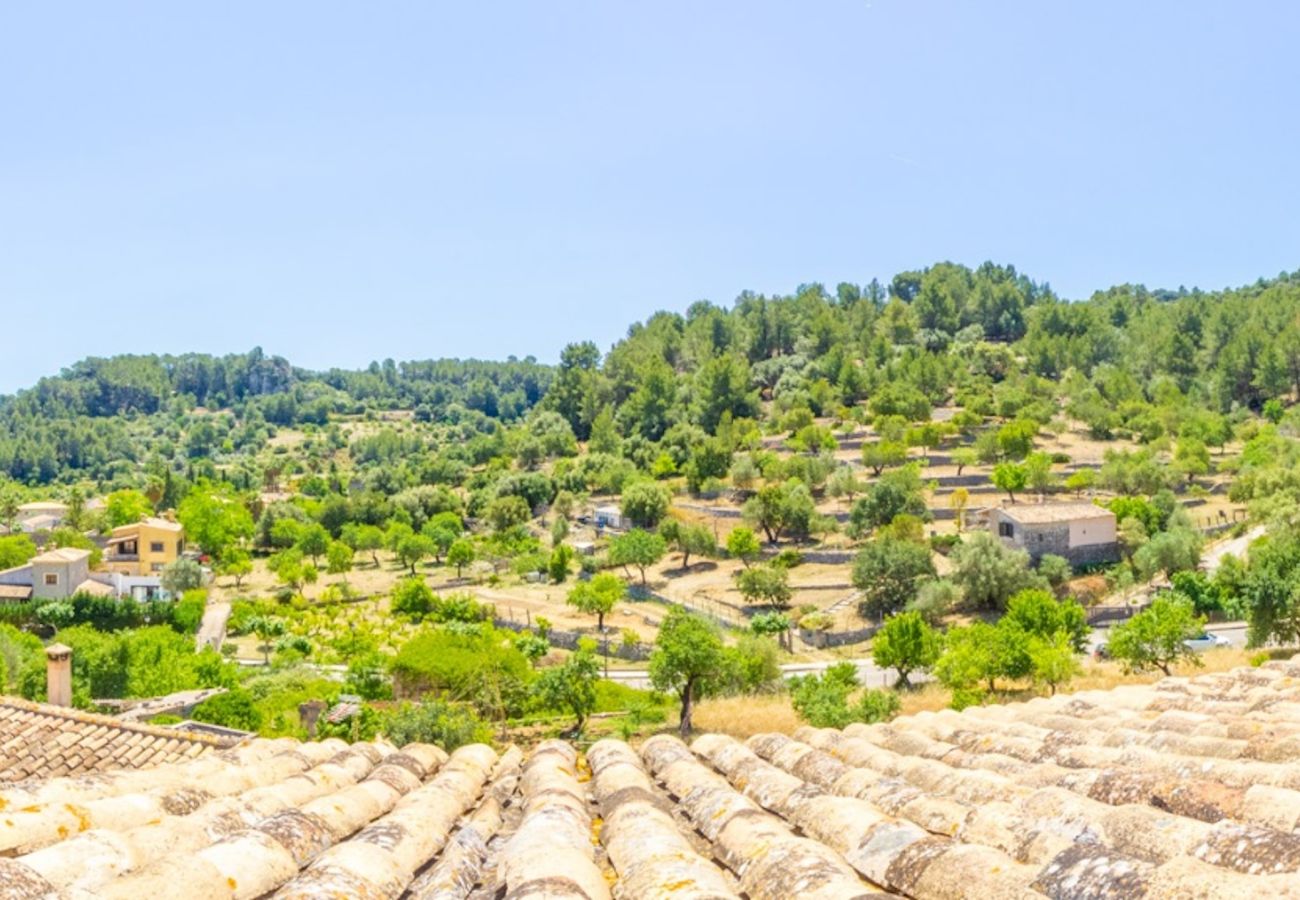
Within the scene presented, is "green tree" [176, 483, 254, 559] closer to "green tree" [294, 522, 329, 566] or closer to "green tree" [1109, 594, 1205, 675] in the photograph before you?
"green tree" [294, 522, 329, 566]

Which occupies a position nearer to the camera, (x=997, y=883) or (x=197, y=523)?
(x=997, y=883)

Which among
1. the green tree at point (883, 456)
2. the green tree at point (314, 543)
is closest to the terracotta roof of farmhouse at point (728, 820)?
the green tree at point (883, 456)

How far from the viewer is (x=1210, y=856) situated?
11.6 feet

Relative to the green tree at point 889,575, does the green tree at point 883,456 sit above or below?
above

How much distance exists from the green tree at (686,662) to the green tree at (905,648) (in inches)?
287

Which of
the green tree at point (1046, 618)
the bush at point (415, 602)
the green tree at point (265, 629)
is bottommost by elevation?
the green tree at point (265, 629)

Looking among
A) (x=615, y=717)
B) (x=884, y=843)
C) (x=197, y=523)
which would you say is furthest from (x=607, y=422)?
(x=884, y=843)

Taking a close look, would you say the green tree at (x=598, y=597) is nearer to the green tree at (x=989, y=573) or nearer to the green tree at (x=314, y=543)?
the green tree at (x=989, y=573)

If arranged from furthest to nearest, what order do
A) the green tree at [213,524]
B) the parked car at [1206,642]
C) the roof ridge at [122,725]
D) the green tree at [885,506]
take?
the green tree at [213,524], the green tree at [885,506], the parked car at [1206,642], the roof ridge at [122,725]

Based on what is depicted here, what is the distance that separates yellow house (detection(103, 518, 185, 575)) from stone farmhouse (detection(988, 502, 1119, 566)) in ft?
175

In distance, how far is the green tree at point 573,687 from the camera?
101 ft

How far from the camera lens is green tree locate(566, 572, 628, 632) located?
5025 centimetres

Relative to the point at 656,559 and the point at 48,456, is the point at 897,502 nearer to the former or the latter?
the point at 656,559

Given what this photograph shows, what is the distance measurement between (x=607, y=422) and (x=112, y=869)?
303ft
